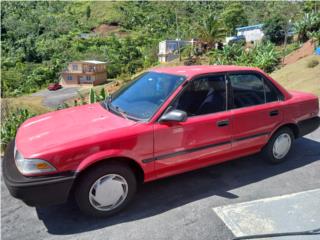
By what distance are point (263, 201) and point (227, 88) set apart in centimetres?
152

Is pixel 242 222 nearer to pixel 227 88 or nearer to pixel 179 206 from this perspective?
pixel 179 206

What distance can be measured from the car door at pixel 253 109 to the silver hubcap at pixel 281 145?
27 centimetres

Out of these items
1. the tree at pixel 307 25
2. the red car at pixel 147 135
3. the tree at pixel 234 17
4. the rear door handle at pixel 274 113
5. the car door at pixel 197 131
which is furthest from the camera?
the tree at pixel 234 17

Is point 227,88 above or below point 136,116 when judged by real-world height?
above

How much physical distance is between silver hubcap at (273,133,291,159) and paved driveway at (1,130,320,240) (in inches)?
7.0

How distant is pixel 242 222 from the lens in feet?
11.2

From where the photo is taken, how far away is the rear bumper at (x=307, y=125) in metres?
5.07

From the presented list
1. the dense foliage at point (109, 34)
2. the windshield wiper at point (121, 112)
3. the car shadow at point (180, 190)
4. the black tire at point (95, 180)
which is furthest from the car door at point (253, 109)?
the dense foliage at point (109, 34)

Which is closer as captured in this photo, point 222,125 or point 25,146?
point 25,146

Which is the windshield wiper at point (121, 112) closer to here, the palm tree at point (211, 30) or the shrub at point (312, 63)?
the shrub at point (312, 63)

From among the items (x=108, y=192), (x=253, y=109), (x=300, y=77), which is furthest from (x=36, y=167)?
(x=300, y=77)

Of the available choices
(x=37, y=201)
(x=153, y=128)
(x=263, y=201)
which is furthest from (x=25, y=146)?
(x=263, y=201)

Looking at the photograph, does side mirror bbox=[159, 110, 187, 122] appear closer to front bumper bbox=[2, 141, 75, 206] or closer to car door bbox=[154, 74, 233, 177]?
car door bbox=[154, 74, 233, 177]

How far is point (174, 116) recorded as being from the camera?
11.9ft
